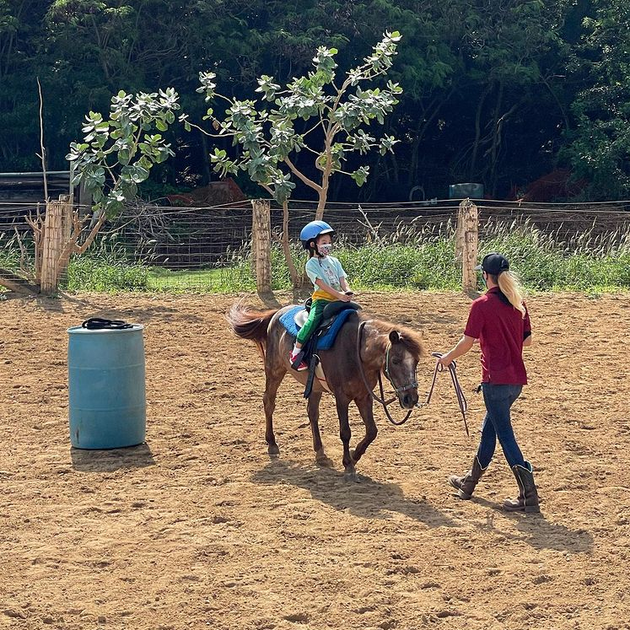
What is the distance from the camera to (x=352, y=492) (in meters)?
6.65

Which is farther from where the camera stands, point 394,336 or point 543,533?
point 394,336

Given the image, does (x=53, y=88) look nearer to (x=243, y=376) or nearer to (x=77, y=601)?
(x=243, y=376)

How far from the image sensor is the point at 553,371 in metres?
10.2

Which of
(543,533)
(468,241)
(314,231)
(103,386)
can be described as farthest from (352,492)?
(468,241)

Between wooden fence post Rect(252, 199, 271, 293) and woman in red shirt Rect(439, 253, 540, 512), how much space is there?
7.93 m

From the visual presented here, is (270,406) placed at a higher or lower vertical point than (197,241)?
lower

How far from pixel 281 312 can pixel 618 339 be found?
505cm

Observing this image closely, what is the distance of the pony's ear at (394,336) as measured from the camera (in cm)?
632

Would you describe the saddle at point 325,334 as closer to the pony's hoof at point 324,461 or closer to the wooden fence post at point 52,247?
the pony's hoof at point 324,461

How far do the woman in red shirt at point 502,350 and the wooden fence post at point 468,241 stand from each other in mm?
8036

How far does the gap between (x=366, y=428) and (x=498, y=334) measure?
4.53 ft

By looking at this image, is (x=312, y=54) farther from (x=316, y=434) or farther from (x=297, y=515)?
(x=297, y=515)

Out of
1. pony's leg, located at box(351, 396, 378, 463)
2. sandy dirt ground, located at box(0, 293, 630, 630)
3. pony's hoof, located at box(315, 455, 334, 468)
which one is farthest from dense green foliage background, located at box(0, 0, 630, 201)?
pony's leg, located at box(351, 396, 378, 463)

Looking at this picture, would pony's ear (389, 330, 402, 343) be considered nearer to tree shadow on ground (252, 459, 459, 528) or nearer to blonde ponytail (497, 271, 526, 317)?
blonde ponytail (497, 271, 526, 317)
